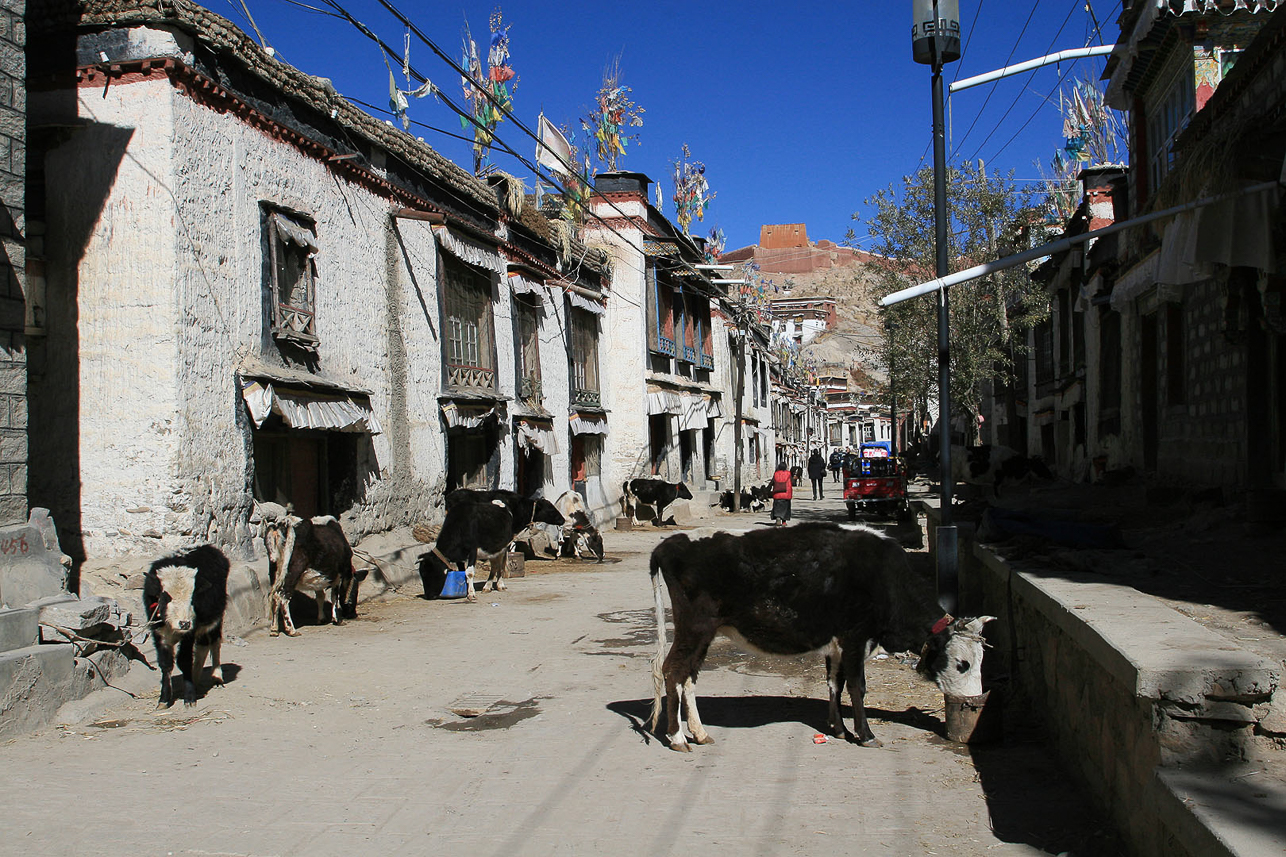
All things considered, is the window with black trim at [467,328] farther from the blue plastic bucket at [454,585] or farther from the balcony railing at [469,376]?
the blue plastic bucket at [454,585]

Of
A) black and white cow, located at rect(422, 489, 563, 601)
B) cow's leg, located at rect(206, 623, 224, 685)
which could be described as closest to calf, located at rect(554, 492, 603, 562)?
black and white cow, located at rect(422, 489, 563, 601)

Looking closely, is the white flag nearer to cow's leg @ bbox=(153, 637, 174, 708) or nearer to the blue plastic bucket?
the blue plastic bucket

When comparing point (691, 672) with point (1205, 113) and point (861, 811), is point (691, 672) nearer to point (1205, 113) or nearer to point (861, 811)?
point (861, 811)

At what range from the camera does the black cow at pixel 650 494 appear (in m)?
26.0

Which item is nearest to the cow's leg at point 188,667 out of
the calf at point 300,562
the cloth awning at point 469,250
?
the calf at point 300,562

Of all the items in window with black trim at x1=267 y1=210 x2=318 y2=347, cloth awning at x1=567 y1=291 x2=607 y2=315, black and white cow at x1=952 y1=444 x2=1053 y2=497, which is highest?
cloth awning at x1=567 y1=291 x2=607 y2=315

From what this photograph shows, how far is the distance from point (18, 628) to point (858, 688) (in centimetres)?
618

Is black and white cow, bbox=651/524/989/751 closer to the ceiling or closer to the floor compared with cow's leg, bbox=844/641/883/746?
closer to the ceiling

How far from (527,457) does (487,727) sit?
14068 mm

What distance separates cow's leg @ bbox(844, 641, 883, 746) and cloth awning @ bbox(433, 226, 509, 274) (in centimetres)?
1209

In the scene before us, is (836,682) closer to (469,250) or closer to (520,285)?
(469,250)

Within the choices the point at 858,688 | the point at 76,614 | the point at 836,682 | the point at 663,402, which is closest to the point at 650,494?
the point at 663,402

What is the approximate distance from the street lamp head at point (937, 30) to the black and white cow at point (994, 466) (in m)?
13.1

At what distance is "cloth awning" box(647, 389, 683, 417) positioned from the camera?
2759 cm
